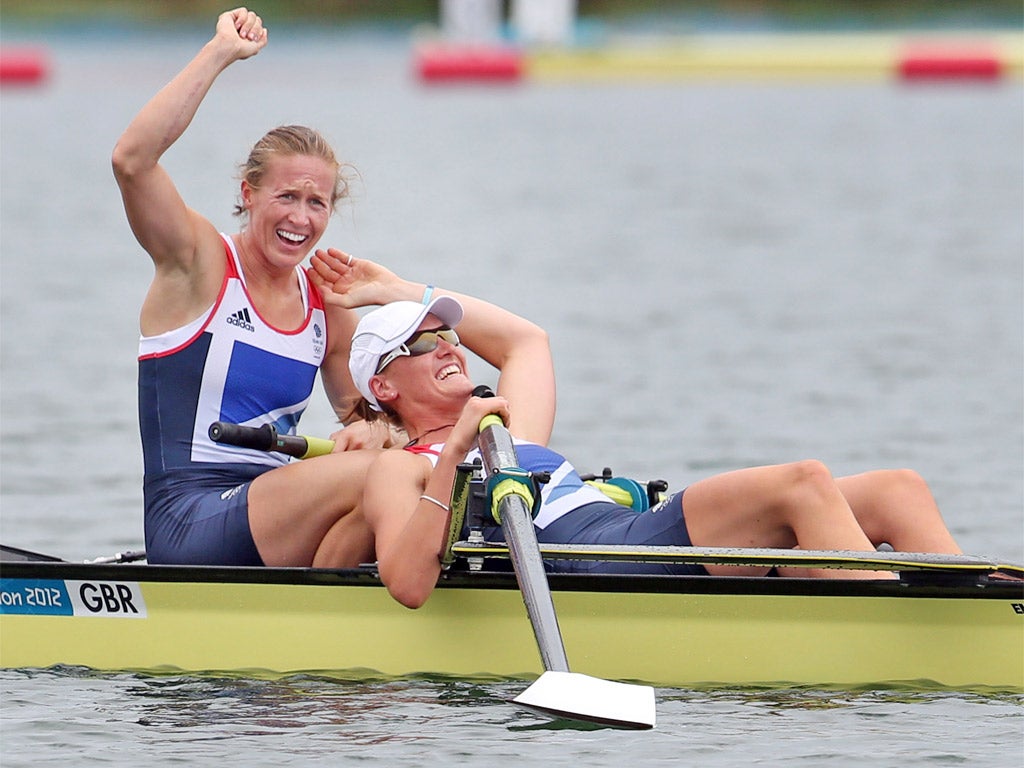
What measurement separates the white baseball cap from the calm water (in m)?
0.99

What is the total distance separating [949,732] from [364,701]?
5.84 feet

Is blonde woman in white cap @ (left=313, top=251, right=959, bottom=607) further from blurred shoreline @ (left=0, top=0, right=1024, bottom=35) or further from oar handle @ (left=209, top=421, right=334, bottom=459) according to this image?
blurred shoreline @ (left=0, top=0, right=1024, bottom=35)

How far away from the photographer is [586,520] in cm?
622

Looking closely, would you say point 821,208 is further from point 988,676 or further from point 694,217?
point 988,676

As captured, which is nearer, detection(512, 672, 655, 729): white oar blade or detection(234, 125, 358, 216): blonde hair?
detection(512, 672, 655, 729): white oar blade

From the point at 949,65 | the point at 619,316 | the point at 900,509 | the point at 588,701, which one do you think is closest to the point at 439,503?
the point at 588,701

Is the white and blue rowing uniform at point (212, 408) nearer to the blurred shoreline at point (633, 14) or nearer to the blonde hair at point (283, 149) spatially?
the blonde hair at point (283, 149)

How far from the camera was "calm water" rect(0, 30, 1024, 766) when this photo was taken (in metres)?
5.95

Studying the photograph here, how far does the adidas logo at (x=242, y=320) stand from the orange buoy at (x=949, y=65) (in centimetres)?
3357

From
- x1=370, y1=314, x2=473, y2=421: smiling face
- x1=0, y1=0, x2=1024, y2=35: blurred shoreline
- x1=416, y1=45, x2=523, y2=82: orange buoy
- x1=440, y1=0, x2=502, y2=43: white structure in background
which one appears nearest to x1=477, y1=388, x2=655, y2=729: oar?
x1=370, y1=314, x2=473, y2=421: smiling face

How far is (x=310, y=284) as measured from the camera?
21.6ft

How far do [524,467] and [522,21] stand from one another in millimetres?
35649

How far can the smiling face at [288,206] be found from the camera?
6.28m

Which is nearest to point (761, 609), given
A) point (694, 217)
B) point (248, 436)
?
point (248, 436)
